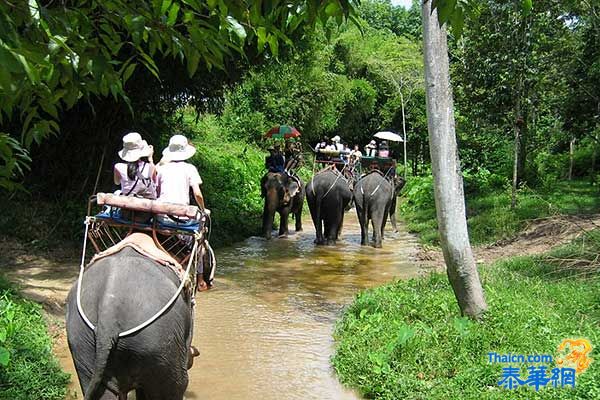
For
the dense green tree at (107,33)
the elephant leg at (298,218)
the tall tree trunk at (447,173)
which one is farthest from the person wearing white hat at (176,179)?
the elephant leg at (298,218)

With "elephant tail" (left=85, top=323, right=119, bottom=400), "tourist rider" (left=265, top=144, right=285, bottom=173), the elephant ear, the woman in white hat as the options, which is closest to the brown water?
the elephant ear

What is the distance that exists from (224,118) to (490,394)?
22.1 m

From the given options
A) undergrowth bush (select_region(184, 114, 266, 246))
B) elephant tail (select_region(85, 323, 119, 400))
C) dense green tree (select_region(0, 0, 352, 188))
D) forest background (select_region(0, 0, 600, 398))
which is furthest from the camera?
undergrowth bush (select_region(184, 114, 266, 246))

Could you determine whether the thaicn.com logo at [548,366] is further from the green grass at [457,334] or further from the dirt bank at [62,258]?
the dirt bank at [62,258]

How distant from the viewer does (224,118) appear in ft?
85.0

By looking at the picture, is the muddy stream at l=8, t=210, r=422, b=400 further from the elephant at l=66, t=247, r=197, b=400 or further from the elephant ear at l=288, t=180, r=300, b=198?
the elephant at l=66, t=247, r=197, b=400

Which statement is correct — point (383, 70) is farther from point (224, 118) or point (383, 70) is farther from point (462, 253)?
point (462, 253)

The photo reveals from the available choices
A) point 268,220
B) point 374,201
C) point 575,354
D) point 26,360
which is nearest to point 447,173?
point 575,354

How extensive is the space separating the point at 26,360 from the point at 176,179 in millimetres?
1927

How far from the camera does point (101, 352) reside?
3.51 metres

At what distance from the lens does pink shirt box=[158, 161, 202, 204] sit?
5.38 meters

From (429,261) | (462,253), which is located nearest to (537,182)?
Result: (429,261)

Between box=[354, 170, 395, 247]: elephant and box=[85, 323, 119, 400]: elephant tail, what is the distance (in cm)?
1016

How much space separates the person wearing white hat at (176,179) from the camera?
5.39 m
